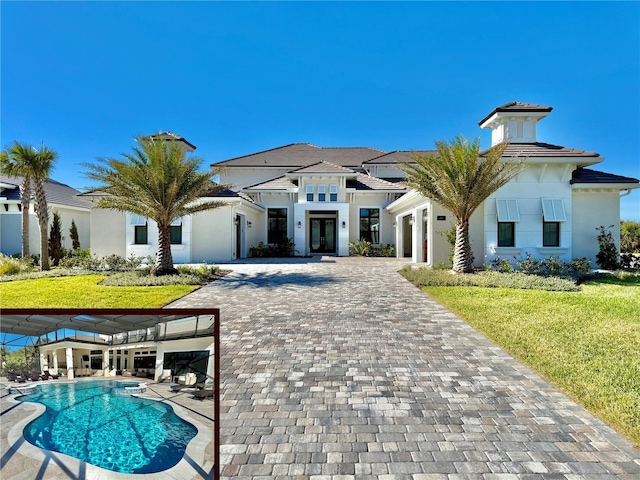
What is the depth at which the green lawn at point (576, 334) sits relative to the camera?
388 cm

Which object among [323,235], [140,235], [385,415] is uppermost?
[323,235]

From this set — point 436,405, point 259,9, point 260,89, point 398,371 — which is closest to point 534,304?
point 398,371

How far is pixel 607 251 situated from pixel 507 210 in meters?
5.30

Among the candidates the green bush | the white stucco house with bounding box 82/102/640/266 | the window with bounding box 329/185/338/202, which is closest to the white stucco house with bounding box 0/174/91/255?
the white stucco house with bounding box 82/102/640/266

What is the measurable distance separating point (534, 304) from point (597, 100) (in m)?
16.6

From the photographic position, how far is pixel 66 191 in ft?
95.7

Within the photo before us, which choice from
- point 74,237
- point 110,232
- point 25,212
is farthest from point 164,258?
point 74,237

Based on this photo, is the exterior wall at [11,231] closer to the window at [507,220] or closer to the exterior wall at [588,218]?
the window at [507,220]

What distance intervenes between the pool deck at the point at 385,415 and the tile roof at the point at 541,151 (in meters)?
12.4

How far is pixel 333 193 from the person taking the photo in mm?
24406

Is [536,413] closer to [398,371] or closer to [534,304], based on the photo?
[398,371]

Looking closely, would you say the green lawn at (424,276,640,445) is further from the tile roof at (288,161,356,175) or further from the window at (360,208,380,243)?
the tile roof at (288,161,356,175)

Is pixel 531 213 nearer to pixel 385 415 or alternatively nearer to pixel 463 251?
pixel 463 251

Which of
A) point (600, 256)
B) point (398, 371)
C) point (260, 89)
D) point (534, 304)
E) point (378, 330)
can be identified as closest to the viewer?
point (398, 371)
